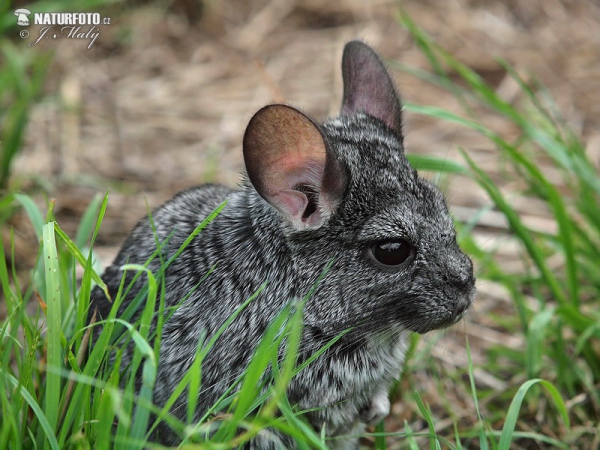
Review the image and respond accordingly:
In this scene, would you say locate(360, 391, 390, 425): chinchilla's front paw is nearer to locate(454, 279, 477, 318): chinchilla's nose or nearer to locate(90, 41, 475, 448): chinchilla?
locate(90, 41, 475, 448): chinchilla

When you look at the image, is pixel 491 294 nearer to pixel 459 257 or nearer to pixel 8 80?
pixel 459 257

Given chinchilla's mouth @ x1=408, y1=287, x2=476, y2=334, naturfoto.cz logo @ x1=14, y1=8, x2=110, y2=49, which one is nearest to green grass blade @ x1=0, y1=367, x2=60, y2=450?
chinchilla's mouth @ x1=408, y1=287, x2=476, y2=334

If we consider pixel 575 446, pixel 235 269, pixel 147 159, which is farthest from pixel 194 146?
pixel 575 446

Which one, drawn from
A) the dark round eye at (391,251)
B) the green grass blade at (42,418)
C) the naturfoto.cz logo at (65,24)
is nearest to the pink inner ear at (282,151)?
the dark round eye at (391,251)
